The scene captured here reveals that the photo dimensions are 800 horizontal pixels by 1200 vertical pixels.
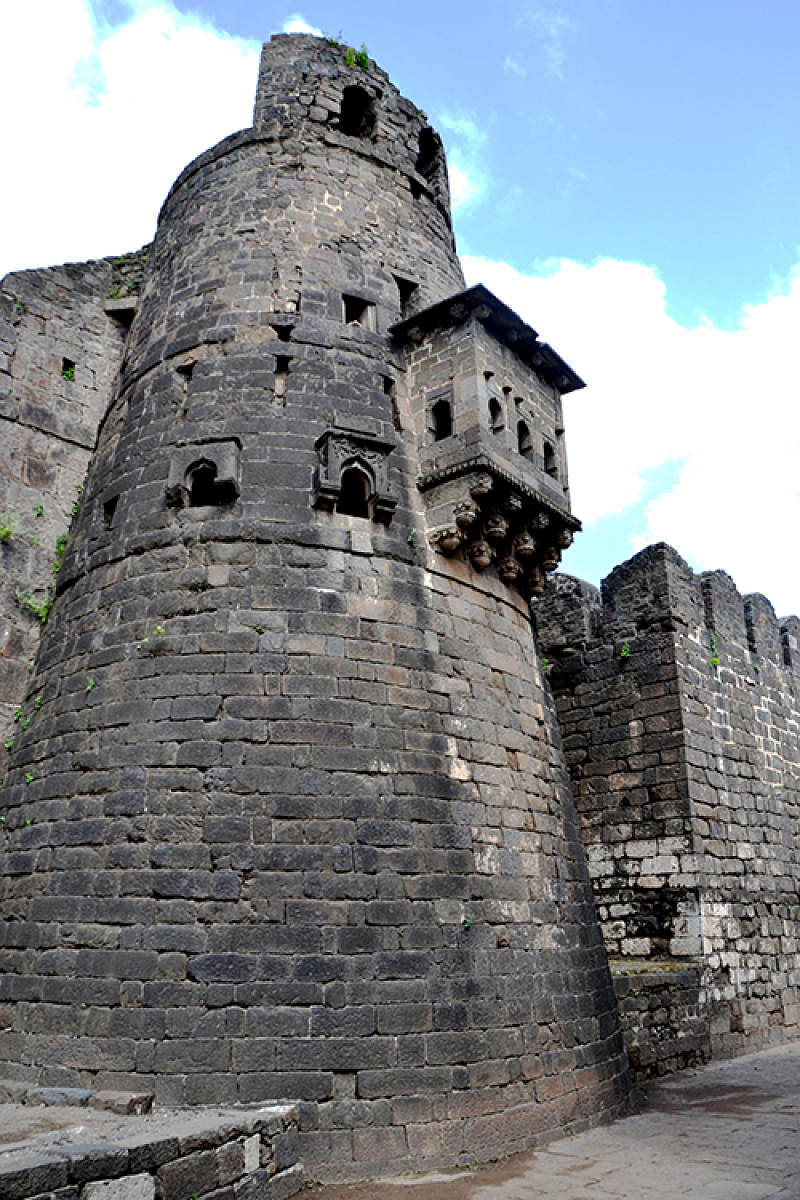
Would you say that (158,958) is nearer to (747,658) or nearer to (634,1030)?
(634,1030)

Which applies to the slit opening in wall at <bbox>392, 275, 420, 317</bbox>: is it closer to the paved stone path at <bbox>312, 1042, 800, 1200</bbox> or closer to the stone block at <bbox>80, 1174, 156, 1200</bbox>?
the paved stone path at <bbox>312, 1042, 800, 1200</bbox>

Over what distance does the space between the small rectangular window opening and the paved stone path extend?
7812 mm

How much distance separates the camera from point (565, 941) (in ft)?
26.7

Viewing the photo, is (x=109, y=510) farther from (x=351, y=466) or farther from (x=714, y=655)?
(x=714, y=655)

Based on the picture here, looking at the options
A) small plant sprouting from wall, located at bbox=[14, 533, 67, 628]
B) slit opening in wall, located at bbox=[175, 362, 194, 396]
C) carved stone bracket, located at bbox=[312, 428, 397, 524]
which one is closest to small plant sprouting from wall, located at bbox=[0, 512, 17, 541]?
small plant sprouting from wall, located at bbox=[14, 533, 67, 628]

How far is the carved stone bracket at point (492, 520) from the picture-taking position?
865cm

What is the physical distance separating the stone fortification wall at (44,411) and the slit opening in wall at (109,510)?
1.59 meters

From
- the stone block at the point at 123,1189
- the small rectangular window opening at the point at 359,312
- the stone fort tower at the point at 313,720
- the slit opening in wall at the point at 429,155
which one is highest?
the slit opening in wall at the point at 429,155

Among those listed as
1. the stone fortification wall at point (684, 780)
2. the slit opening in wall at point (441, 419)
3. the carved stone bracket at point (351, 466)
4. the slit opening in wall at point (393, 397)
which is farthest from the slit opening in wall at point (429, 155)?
the stone fortification wall at point (684, 780)

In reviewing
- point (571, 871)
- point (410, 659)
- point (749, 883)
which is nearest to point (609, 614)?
point (749, 883)

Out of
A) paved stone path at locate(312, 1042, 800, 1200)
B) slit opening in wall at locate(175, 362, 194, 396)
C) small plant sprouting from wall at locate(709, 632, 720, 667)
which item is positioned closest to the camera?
paved stone path at locate(312, 1042, 800, 1200)

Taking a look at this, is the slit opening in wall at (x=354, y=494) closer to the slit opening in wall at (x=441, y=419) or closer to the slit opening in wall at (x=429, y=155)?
the slit opening in wall at (x=441, y=419)

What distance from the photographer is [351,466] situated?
27.5ft

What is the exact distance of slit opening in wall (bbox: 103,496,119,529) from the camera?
8.80 m
